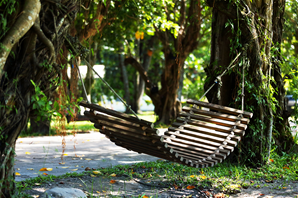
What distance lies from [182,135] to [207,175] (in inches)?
22.2

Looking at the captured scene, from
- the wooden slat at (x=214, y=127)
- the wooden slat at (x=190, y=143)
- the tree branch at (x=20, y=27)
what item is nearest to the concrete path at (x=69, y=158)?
the wooden slat at (x=190, y=143)

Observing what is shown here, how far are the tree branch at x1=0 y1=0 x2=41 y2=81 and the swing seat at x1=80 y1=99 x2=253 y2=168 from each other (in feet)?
2.73

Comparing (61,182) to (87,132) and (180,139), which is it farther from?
(87,132)

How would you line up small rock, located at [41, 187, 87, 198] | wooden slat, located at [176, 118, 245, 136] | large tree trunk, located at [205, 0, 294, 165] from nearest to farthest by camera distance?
small rock, located at [41, 187, 87, 198], wooden slat, located at [176, 118, 245, 136], large tree trunk, located at [205, 0, 294, 165]

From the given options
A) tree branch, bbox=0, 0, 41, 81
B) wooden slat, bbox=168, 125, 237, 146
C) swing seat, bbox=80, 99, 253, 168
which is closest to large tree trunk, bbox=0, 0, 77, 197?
tree branch, bbox=0, 0, 41, 81

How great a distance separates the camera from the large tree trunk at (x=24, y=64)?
2.26 m

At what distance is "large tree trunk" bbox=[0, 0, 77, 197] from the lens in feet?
7.43

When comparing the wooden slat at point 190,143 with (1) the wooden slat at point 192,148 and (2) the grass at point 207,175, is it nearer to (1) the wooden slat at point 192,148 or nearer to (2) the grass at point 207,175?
(1) the wooden slat at point 192,148

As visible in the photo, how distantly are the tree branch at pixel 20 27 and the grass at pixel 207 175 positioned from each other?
4.88 ft

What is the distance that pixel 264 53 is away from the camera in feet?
14.7

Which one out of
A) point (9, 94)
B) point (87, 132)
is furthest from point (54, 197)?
point (87, 132)

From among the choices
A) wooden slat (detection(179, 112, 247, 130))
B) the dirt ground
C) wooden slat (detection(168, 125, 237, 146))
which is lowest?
the dirt ground

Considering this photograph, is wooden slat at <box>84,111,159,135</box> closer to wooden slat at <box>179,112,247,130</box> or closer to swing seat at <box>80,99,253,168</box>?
swing seat at <box>80,99,253,168</box>

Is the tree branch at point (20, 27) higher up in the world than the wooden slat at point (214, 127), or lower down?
higher up
